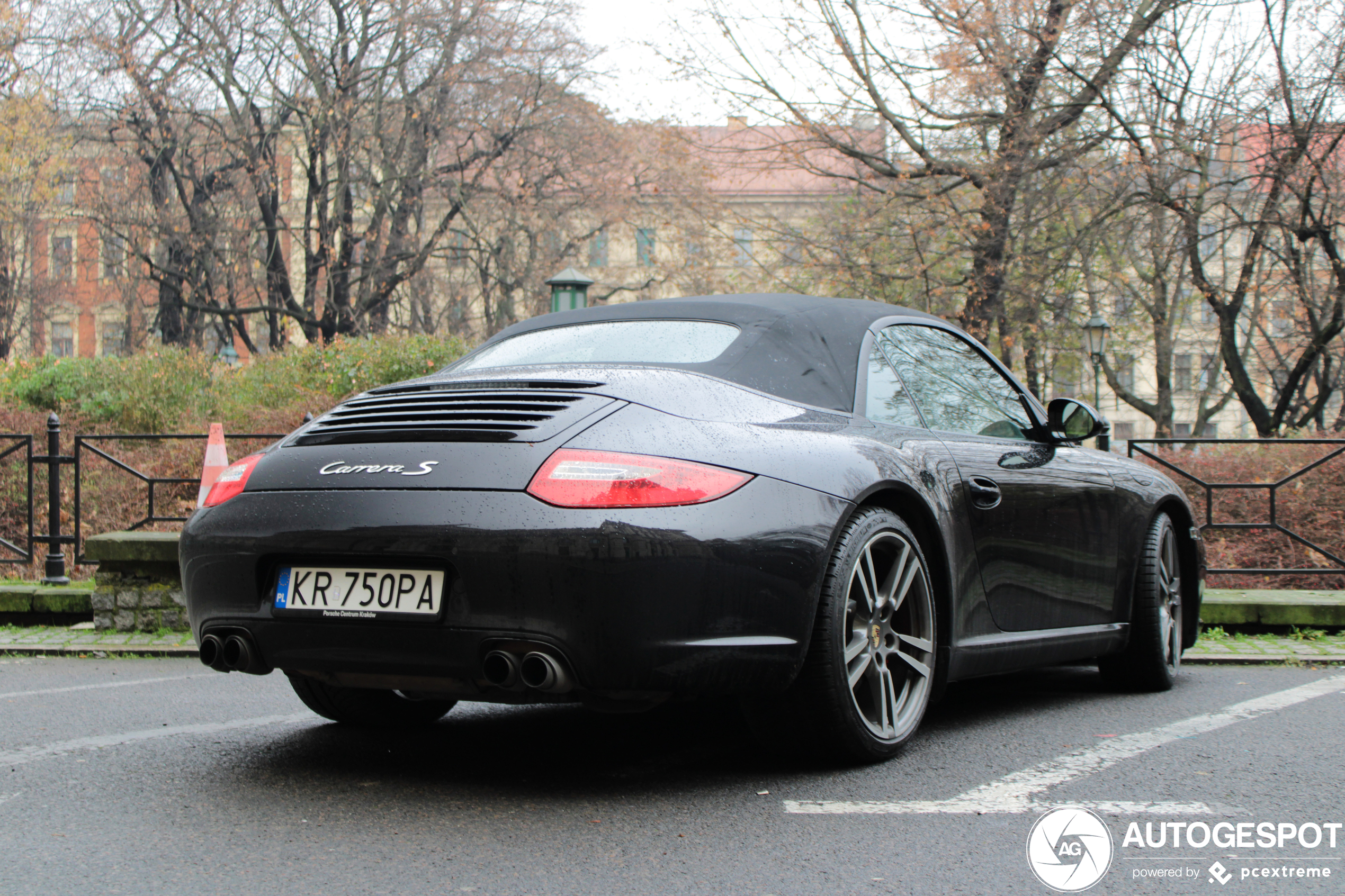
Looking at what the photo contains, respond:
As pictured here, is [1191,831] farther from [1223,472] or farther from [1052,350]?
[1052,350]

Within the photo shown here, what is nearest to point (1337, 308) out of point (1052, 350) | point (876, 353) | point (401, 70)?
point (1052, 350)

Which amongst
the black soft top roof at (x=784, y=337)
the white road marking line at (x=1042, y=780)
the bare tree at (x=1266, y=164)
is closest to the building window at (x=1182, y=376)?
the bare tree at (x=1266, y=164)

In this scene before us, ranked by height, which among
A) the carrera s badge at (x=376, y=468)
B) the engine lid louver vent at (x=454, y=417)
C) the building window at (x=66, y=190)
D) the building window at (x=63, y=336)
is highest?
the building window at (x=66, y=190)

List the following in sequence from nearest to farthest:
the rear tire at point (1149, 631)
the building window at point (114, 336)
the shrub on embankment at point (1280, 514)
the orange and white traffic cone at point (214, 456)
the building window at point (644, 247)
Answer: the rear tire at point (1149, 631) < the orange and white traffic cone at point (214, 456) < the shrub on embankment at point (1280, 514) < the building window at point (114, 336) < the building window at point (644, 247)

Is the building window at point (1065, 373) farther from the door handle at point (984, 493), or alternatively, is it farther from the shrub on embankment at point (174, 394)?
the door handle at point (984, 493)

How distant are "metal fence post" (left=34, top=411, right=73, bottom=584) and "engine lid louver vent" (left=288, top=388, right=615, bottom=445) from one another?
19.1 ft

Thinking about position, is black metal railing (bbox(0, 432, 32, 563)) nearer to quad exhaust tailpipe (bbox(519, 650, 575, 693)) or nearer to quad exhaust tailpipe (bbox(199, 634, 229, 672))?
quad exhaust tailpipe (bbox(199, 634, 229, 672))

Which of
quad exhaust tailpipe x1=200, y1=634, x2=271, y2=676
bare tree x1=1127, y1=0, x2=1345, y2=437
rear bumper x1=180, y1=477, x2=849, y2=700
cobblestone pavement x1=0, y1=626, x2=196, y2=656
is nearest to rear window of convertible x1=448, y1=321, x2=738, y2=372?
rear bumper x1=180, y1=477, x2=849, y2=700

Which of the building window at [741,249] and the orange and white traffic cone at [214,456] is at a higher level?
the building window at [741,249]

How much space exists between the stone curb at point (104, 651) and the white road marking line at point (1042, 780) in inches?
187

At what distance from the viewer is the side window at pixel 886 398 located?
4148 mm

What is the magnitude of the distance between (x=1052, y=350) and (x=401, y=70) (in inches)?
546

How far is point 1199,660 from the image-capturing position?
661 cm

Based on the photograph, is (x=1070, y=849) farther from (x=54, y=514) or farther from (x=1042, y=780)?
(x=54, y=514)
